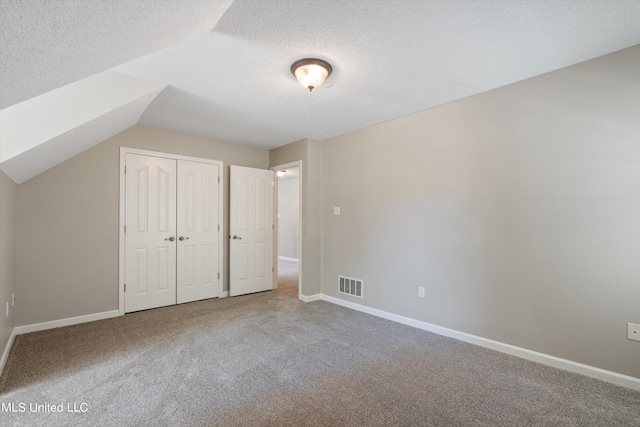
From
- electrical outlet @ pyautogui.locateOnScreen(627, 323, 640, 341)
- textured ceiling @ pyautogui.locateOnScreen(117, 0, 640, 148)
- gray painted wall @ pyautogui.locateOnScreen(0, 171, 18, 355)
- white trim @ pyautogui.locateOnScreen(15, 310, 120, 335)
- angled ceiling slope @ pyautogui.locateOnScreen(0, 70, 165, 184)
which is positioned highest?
textured ceiling @ pyautogui.locateOnScreen(117, 0, 640, 148)

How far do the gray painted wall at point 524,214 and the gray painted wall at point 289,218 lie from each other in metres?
4.80

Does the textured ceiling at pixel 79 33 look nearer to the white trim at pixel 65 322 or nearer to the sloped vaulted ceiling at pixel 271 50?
the sloped vaulted ceiling at pixel 271 50

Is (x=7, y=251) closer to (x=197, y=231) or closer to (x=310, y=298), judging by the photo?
(x=197, y=231)

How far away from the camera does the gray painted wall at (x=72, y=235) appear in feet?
9.80

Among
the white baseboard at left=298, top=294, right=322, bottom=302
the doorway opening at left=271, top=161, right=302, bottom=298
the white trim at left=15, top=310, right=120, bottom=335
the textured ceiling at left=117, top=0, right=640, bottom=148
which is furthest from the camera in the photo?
the doorway opening at left=271, top=161, right=302, bottom=298

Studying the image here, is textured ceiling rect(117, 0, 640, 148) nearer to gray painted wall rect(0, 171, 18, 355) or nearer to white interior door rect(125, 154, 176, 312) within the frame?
white interior door rect(125, 154, 176, 312)

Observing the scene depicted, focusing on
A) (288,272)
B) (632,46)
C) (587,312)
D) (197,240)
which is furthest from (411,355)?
(288,272)

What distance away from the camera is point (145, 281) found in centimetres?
371

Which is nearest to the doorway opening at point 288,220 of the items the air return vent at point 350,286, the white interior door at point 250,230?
the white interior door at point 250,230

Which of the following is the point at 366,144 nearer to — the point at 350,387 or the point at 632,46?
the point at 632,46

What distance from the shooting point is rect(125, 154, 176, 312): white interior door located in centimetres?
362

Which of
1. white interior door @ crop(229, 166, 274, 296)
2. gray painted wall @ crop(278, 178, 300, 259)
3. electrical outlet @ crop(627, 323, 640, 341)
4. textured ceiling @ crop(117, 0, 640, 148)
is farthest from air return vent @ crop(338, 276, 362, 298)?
gray painted wall @ crop(278, 178, 300, 259)

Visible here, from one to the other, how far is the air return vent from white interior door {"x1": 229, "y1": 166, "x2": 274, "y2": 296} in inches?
54.7

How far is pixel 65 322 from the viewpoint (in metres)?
3.16
